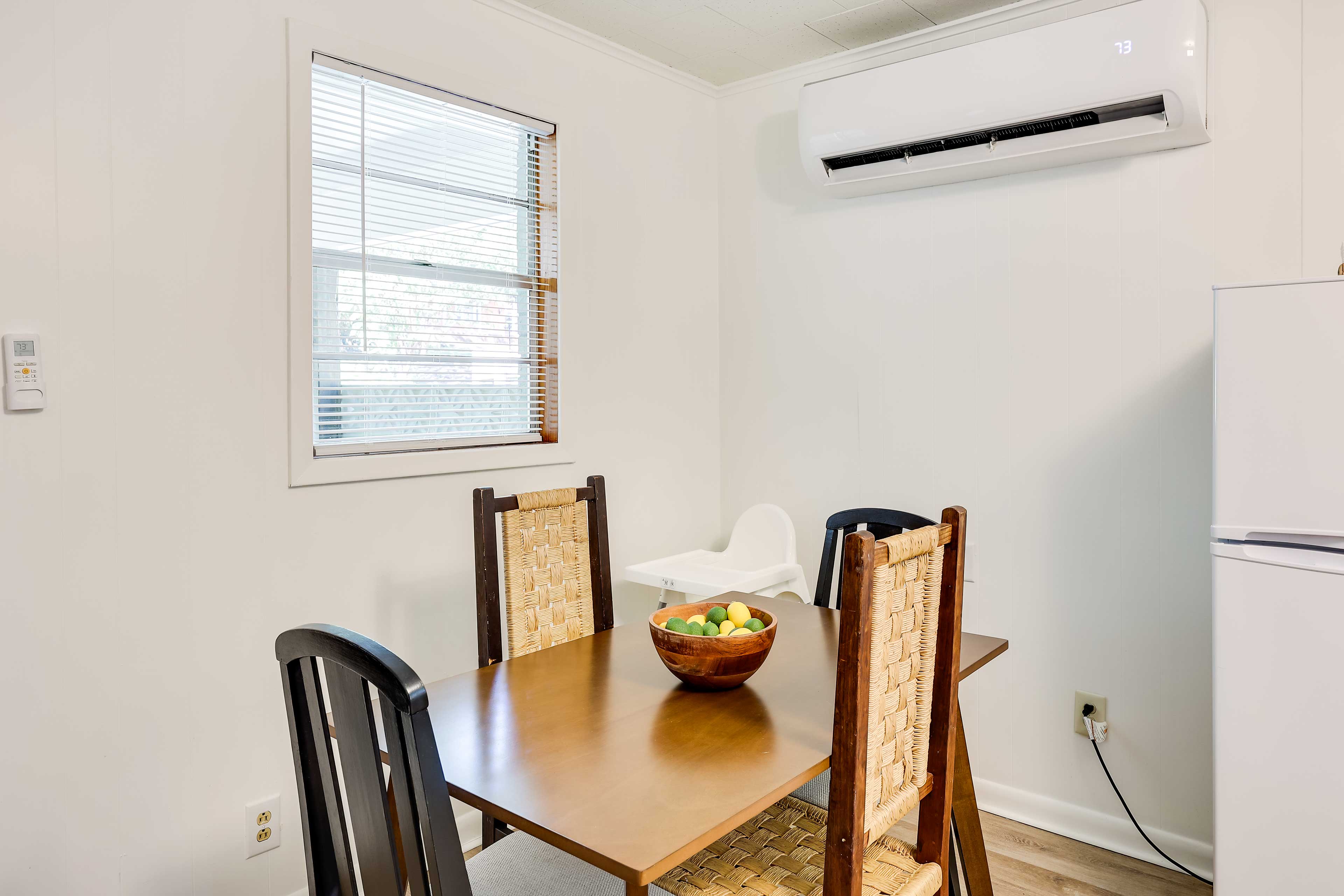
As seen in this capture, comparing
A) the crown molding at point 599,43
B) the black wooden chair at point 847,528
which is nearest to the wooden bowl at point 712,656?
the black wooden chair at point 847,528

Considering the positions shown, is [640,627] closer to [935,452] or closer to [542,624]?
[542,624]

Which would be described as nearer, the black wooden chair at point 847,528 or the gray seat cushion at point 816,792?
the gray seat cushion at point 816,792

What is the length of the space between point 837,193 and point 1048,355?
0.87m

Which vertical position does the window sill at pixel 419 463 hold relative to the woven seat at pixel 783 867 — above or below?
above

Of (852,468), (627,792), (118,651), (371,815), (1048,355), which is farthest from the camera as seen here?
(852,468)

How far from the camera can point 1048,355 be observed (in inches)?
101

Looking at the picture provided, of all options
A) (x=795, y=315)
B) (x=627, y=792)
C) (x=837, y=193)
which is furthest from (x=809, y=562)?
(x=627, y=792)

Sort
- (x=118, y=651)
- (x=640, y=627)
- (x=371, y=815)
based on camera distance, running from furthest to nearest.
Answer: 1. (x=640, y=627)
2. (x=118, y=651)
3. (x=371, y=815)

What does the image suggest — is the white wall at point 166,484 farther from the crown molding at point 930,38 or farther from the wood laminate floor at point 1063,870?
the wood laminate floor at point 1063,870

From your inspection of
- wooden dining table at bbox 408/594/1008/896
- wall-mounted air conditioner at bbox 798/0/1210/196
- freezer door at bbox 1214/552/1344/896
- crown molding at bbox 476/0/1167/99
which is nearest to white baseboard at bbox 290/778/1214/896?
freezer door at bbox 1214/552/1344/896

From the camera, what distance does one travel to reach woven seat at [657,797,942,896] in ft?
4.72

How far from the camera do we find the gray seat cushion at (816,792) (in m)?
1.82

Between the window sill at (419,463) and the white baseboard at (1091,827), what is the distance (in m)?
1.66

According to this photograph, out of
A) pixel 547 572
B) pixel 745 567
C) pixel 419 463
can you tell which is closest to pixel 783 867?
pixel 547 572
